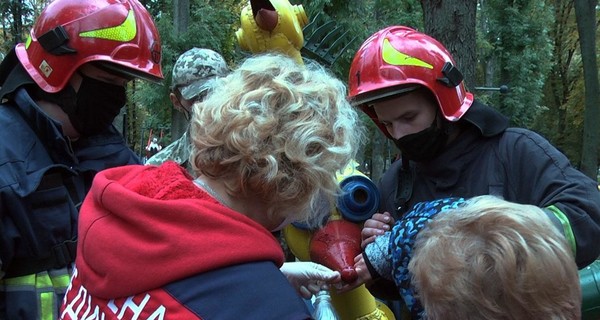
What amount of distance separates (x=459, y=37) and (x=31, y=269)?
126 inches

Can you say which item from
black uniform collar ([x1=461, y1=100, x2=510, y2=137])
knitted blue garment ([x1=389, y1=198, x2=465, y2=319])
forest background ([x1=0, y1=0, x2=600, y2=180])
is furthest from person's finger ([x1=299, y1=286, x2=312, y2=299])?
black uniform collar ([x1=461, y1=100, x2=510, y2=137])

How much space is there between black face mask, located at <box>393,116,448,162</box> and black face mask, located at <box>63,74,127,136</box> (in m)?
1.29

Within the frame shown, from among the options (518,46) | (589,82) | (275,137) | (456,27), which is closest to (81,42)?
(275,137)

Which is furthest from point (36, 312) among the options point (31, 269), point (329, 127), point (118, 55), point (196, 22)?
point (196, 22)

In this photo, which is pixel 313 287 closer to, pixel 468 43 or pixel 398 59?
pixel 398 59

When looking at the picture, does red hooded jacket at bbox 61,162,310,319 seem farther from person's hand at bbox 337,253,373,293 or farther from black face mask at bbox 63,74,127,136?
black face mask at bbox 63,74,127,136

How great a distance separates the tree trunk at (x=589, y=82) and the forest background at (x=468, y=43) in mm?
19

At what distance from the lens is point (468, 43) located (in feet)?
13.6

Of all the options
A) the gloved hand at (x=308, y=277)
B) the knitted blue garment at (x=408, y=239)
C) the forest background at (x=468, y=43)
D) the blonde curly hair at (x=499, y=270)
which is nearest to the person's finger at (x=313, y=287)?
the gloved hand at (x=308, y=277)

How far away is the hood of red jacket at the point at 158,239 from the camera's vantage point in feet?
3.79

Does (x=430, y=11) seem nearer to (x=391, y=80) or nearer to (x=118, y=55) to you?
(x=391, y=80)

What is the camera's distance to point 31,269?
208 centimetres

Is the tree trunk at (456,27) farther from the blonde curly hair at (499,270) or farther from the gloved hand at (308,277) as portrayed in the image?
the blonde curly hair at (499,270)

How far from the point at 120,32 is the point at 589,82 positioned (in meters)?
10.2
